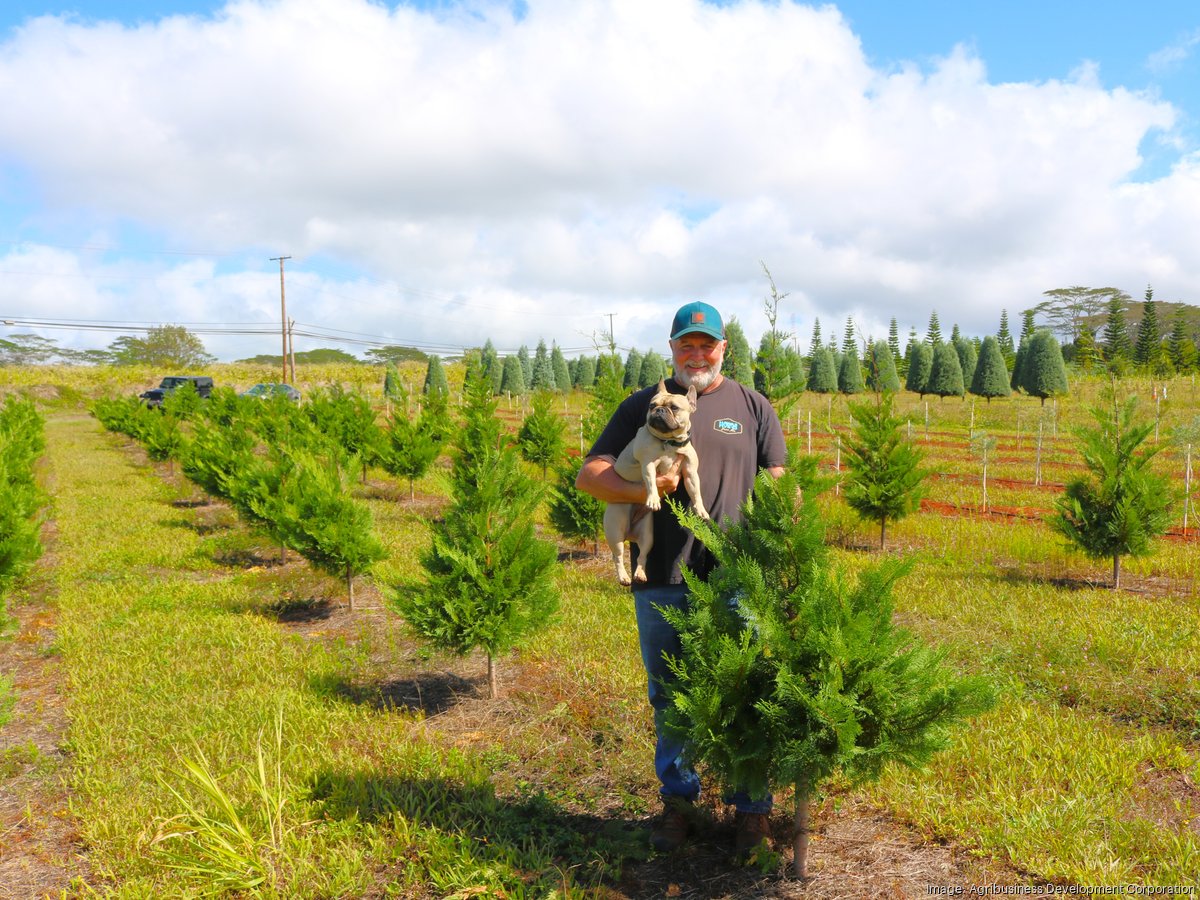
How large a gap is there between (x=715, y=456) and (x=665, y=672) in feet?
3.56

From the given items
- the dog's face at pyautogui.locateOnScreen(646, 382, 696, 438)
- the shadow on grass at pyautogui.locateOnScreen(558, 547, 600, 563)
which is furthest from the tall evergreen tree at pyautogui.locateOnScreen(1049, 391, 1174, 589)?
the dog's face at pyautogui.locateOnScreen(646, 382, 696, 438)

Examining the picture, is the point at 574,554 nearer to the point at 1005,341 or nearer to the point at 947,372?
the point at 947,372

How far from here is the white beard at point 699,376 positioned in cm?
338

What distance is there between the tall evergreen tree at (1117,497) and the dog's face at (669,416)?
7.97 metres

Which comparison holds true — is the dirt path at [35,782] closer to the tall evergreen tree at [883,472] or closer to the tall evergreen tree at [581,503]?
the tall evergreen tree at [581,503]

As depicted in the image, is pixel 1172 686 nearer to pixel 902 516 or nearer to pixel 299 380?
pixel 902 516

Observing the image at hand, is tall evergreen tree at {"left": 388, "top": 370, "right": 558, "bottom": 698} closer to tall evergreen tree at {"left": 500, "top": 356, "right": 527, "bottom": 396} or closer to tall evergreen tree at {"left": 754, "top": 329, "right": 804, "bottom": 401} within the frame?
tall evergreen tree at {"left": 754, "top": 329, "right": 804, "bottom": 401}

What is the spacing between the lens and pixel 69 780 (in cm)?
460

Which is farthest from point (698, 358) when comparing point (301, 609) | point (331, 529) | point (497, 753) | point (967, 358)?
point (967, 358)

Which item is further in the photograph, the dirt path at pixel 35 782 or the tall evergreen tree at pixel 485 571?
the tall evergreen tree at pixel 485 571

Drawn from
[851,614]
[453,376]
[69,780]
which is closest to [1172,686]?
[851,614]

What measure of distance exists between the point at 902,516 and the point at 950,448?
532 inches

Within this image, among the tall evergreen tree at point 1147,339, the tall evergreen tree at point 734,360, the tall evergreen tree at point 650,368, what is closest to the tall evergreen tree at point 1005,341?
the tall evergreen tree at point 1147,339

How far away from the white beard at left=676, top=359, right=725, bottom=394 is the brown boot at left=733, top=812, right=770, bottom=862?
6.72 feet
